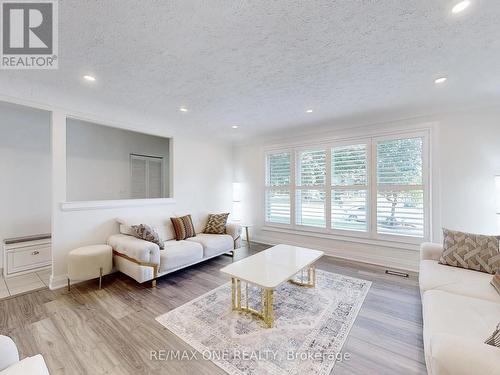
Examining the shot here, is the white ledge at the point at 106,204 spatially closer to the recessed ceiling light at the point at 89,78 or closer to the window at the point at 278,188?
the recessed ceiling light at the point at 89,78

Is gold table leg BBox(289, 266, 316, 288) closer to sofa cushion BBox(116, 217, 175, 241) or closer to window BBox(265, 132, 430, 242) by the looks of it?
window BBox(265, 132, 430, 242)

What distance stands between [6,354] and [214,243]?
272 cm

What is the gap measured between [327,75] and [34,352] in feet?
12.1

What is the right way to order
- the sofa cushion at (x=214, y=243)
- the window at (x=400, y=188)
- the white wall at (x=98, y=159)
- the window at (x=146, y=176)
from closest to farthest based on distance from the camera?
the window at (x=400, y=188) → the sofa cushion at (x=214, y=243) → the white wall at (x=98, y=159) → the window at (x=146, y=176)

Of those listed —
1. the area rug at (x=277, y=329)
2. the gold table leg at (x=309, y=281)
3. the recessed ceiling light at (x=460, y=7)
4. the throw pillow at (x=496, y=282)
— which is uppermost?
the recessed ceiling light at (x=460, y=7)

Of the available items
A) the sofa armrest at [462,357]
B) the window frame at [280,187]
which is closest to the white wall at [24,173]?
the window frame at [280,187]

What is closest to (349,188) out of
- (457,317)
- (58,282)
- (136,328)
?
(457,317)

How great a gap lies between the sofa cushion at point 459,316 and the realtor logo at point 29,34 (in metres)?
3.31

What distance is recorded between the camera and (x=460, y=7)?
4.62 feet

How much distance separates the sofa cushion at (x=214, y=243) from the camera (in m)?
3.58

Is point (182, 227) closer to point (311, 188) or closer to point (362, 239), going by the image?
point (311, 188)

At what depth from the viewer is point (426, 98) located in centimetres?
289

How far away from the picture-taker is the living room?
1.57 m

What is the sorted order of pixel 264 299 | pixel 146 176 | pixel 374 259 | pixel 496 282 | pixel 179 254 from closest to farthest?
pixel 496 282
pixel 264 299
pixel 179 254
pixel 374 259
pixel 146 176
